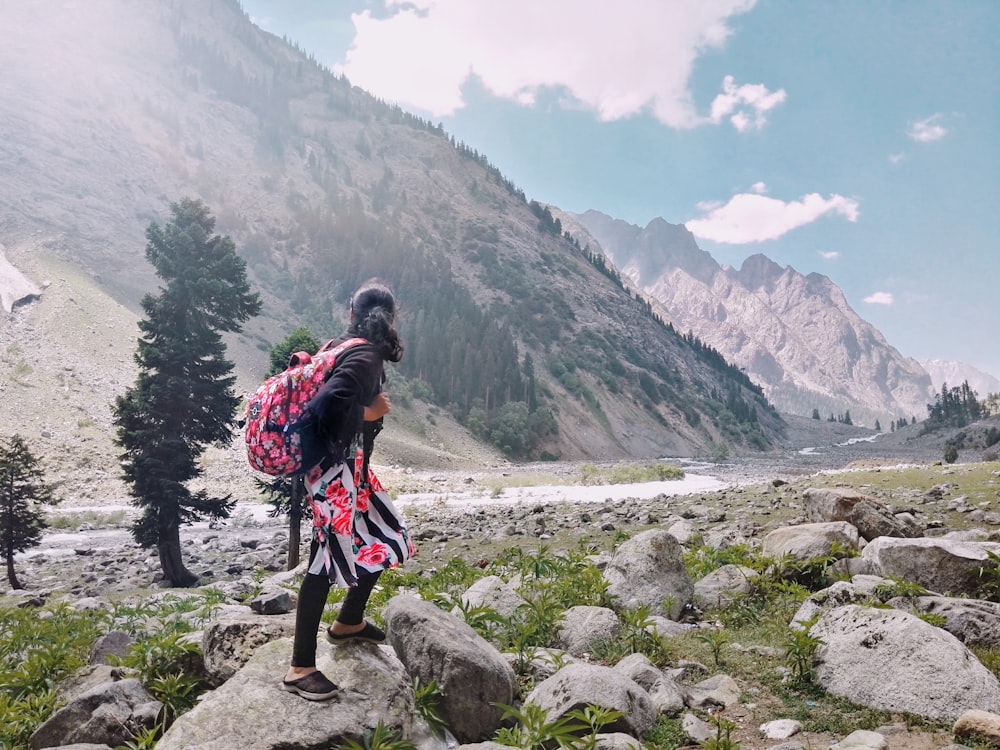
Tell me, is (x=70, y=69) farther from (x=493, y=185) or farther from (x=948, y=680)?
(x=948, y=680)

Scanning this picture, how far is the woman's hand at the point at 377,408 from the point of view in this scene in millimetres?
4301

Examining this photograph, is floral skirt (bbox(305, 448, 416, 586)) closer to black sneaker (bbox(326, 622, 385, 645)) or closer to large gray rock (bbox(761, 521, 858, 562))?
black sneaker (bbox(326, 622, 385, 645))

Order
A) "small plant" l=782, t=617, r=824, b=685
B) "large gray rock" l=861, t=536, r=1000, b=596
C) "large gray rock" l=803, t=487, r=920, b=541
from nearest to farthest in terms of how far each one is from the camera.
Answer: "small plant" l=782, t=617, r=824, b=685
"large gray rock" l=861, t=536, r=1000, b=596
"large gray rock" l=803, t=487, r=920, b=541

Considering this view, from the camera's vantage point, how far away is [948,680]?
15.9ft

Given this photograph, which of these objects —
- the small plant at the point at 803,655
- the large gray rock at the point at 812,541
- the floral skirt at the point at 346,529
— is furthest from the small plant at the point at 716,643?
the floral skirt at the point at 346,529

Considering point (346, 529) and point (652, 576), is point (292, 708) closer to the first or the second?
point (346, 529)

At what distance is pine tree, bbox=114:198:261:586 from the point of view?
687 inches

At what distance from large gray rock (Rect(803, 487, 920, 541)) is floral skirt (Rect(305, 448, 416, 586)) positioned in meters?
9.24

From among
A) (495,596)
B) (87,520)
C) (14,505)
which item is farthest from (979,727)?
(87,520)

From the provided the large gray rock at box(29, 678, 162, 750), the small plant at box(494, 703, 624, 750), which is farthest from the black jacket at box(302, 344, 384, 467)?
the large gray rock at box(29, 678, 162, 750)

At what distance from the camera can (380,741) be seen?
3.83 m

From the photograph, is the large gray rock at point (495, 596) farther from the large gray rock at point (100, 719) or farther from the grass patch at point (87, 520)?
the grass patch at point (87, 520)

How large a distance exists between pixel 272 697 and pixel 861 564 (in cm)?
773

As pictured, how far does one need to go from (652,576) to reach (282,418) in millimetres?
6024
